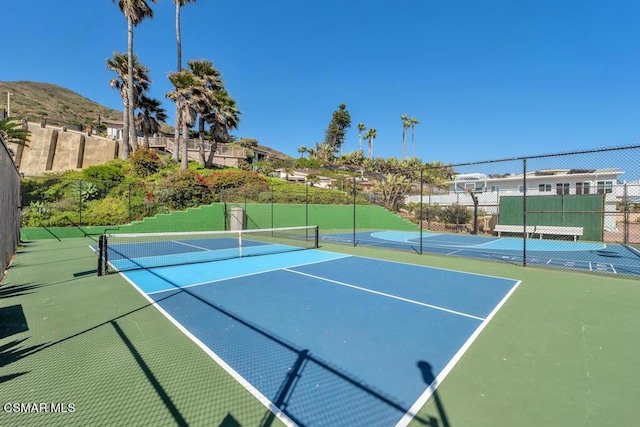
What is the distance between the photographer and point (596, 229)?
1641 cm

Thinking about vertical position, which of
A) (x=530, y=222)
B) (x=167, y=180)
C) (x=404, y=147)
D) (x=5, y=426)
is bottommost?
(x=5, y=426)

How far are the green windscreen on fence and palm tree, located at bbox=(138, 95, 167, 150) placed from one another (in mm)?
33319

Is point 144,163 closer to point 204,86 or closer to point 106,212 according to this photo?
point 204,86

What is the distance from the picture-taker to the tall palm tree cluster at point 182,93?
24.4 meters

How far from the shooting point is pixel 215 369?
3064mm

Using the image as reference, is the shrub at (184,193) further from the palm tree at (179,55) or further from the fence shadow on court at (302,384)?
the fence shadow on court at (302,384)

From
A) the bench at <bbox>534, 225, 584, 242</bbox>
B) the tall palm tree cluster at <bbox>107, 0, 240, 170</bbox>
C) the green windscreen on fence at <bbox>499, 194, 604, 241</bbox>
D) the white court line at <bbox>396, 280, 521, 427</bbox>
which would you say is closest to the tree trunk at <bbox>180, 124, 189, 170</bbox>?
the tall palm tree cluster at <bbox>107, 0, 240, 170</bbox>

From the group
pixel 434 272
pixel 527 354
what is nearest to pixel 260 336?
pixel 527 354

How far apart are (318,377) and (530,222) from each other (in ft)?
67.5

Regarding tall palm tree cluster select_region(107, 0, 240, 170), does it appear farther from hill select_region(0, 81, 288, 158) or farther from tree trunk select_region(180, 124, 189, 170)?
hill select_region(0, 81, 288, 158)

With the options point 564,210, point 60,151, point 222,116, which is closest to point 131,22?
point 222,116

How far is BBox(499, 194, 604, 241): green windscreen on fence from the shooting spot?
16281 mm

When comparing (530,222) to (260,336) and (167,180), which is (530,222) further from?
(167,180)

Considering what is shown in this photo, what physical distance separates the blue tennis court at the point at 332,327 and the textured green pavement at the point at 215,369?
0.64 ft
